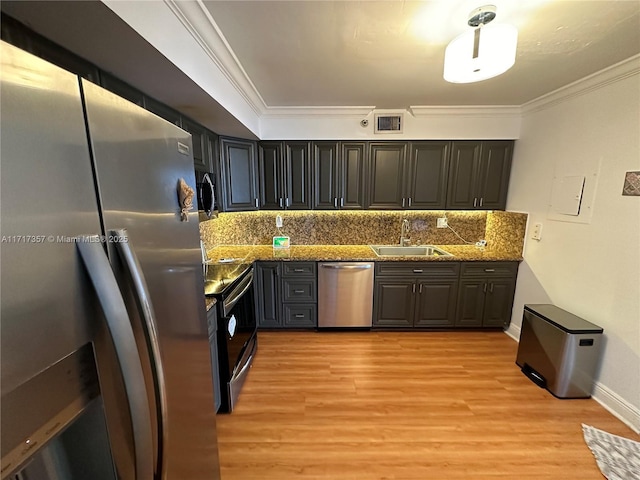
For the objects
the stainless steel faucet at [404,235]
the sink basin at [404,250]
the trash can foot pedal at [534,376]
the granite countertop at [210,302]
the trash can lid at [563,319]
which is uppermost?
the stainless steel faucet at [404,235]

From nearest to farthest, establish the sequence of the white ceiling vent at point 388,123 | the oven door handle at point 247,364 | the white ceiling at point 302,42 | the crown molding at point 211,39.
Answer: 1. the white ceiling at point 302,42
2. the crown molding at point 211,39
3. the oven door handle at point 247,364
4. the white ceiling vent at point 388,123

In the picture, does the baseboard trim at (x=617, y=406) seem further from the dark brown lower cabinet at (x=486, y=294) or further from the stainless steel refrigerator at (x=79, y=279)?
the stainless steel refrigerator at (x=79, y=279)

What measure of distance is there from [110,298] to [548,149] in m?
3.53

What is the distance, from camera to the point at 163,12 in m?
1.10

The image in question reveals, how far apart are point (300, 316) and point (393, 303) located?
3.55 feet

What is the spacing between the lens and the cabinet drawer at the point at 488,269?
9.62ft

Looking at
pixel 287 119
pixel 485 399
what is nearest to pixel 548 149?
pixel 485 399

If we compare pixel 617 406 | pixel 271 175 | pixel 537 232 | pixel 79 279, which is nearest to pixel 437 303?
pixel 537 232

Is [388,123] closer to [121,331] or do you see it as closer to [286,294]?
[286,294]

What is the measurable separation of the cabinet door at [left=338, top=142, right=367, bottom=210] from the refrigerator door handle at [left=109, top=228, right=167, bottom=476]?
2.69 metres

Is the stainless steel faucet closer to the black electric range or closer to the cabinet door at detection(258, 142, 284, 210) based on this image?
the cabinet door at detection(258, 142, 284, 210)

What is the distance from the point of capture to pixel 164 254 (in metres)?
0.80

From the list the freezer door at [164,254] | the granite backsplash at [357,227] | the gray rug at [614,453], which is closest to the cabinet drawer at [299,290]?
the granite backsplash at [357,227]

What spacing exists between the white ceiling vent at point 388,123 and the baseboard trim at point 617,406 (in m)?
2.91
